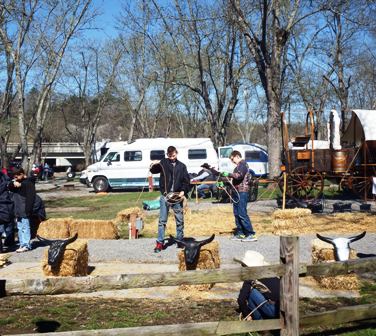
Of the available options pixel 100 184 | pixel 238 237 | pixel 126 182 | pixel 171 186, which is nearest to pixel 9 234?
pixel 171 186

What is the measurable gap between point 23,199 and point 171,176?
3.01 metres

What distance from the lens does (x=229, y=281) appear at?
4.60 m

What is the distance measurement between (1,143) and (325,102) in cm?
2674

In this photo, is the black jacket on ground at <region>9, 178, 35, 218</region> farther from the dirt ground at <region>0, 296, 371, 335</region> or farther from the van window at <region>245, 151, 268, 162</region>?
the van window at <region>245, 151, 268, 162</region>

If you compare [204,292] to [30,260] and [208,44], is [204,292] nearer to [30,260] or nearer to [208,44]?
[30,260]

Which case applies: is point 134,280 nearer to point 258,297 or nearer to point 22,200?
point 258,297

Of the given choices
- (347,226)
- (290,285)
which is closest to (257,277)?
(290,285)

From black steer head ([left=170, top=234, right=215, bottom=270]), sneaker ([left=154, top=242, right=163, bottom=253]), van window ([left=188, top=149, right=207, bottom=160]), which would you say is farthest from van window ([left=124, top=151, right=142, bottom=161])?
black steer head ([left=170, top=234, right=215, bottom=270])

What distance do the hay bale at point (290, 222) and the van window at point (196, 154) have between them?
16.7 m

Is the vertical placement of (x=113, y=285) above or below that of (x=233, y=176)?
below

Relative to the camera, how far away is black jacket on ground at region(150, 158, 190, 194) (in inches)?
379

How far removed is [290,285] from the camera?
183 inches

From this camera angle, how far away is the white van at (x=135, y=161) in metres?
27.8

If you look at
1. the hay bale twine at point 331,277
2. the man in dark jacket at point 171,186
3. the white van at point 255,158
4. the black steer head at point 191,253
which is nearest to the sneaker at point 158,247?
the man in dark jacket at point 171,186
